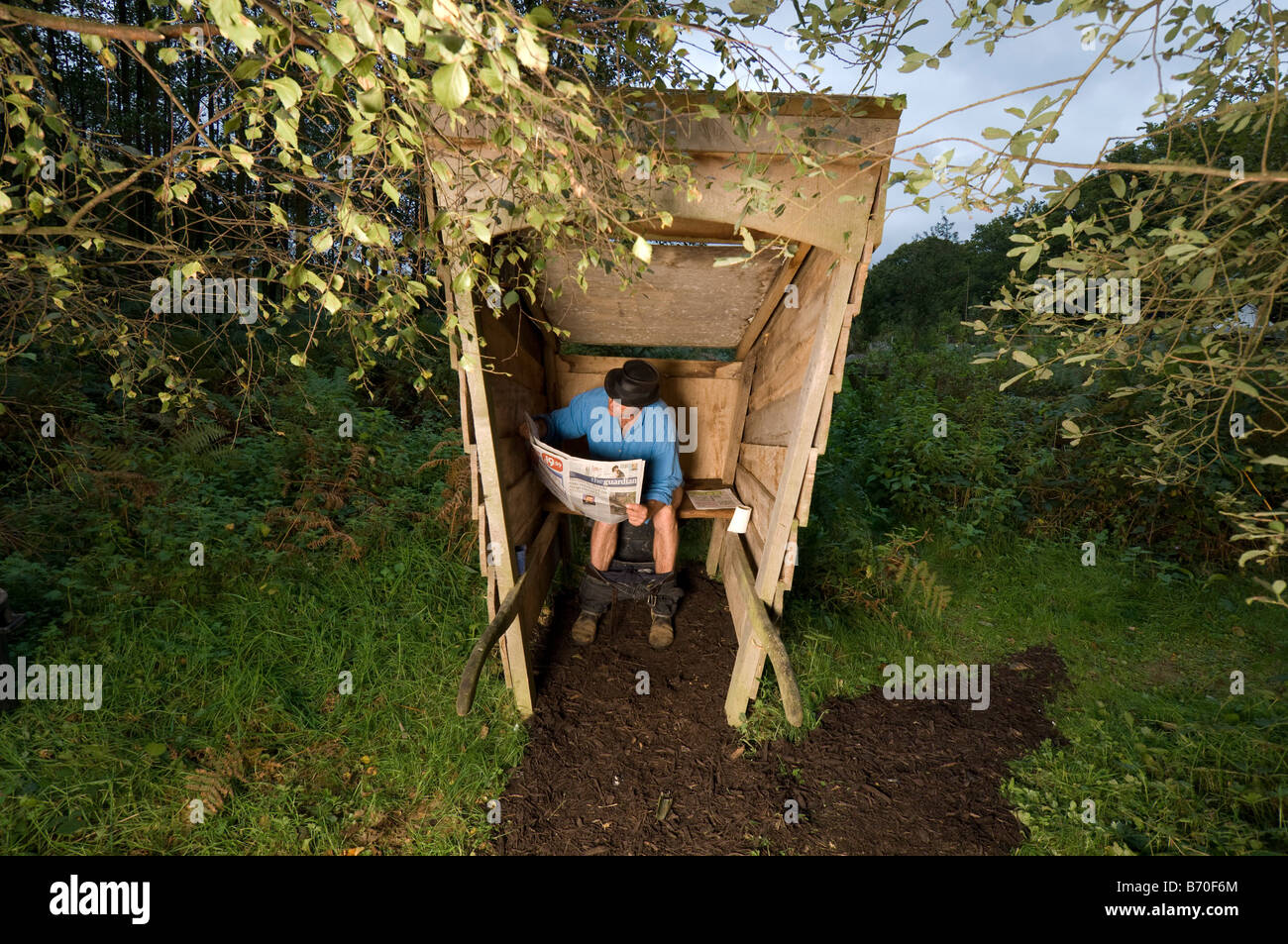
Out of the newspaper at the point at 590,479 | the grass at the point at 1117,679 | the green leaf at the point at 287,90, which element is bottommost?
the grass at the point at 1117,679

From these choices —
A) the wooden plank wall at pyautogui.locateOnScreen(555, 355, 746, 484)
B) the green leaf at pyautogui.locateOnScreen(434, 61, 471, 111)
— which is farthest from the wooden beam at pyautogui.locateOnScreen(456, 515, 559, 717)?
the green leaf at pyautogui.locateOnScreen(434, 61, 471, 111)

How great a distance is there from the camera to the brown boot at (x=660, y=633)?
4.54 meters

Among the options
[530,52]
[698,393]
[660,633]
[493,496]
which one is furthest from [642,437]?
[530,52]

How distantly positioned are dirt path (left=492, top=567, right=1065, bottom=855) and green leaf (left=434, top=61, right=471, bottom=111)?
3.00 metres

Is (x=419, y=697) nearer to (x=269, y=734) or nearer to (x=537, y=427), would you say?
(x=269, y=734)

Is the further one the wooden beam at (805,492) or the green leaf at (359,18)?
the wooden beam at (805,492)

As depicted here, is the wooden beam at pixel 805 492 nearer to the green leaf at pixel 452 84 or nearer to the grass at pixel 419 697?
the grass at pixel 419 697

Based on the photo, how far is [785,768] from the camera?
3441mm

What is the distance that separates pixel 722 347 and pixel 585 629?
242 cm

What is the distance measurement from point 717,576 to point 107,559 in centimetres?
436

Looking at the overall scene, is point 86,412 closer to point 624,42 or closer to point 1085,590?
point 624,42

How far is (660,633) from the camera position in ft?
15.0

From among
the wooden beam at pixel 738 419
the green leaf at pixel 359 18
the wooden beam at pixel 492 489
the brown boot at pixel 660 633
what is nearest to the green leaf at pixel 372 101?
the green leaf at pixel 359 18

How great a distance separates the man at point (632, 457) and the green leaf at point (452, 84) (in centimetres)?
318
